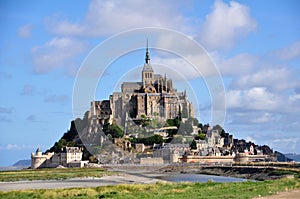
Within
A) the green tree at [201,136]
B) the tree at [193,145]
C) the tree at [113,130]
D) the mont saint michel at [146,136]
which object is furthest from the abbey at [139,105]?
the tree at [193,145]

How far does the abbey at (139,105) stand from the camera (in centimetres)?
11144

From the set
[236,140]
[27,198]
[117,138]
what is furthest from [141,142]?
[27,198]

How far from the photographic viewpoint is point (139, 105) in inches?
4451

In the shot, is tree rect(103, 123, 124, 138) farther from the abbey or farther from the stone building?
the stone building

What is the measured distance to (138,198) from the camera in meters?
27.0

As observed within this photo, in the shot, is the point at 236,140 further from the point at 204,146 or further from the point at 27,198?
the point at 27,198

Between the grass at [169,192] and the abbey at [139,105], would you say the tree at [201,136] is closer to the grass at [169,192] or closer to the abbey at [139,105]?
the abbey at [139,105]

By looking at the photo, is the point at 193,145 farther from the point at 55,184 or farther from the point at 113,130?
the point at 55,184

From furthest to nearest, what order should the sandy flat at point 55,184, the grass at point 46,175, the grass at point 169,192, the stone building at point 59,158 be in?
the stone building at point 59,158 → the grass at point 46,175 → the sandy flat at point 55,184 → the grass at point 169,192

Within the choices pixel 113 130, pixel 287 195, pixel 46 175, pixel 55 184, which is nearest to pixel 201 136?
pixel 113 130

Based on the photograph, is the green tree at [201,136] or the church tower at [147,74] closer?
the green tree at [201,136]

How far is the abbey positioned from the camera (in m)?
111

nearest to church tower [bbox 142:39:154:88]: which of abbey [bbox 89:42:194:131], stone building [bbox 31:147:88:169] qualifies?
abbey [bbox 89:42:194:131]

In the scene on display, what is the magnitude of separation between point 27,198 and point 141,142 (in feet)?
236
